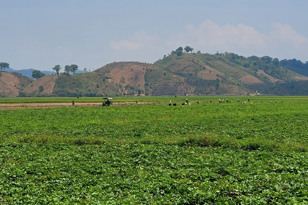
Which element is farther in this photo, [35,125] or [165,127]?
[35,125]

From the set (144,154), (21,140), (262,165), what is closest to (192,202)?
(262,165)

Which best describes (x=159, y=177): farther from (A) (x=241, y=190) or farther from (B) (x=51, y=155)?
(B) (x=51, y=155)

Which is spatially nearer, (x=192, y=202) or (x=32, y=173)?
(x=192, y=202)

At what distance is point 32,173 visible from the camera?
20.8 meters

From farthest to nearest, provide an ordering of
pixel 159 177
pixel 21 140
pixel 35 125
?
pixel 35 125
pixel 21 140
pixel 159 177

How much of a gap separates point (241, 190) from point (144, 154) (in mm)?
9935

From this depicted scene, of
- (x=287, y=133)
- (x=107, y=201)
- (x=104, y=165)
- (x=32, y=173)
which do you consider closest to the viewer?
(x=107, y=201)

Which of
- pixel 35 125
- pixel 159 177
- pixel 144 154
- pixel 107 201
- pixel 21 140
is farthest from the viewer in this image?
pixel 35 125

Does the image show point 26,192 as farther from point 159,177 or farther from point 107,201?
point 159,177

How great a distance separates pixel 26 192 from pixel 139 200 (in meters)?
5.77

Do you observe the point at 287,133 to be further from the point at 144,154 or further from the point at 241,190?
the point at 241,190

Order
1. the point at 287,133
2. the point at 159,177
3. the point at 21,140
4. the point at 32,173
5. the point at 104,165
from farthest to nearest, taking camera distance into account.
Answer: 1. the point at 287,133
2. the point at 21,140
3. the point at 104,165
4. the point at 32,173
5. the point at 159,177

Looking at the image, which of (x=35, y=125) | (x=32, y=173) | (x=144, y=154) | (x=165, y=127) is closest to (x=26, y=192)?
(x=32, y=173)

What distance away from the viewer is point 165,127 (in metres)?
41.2
